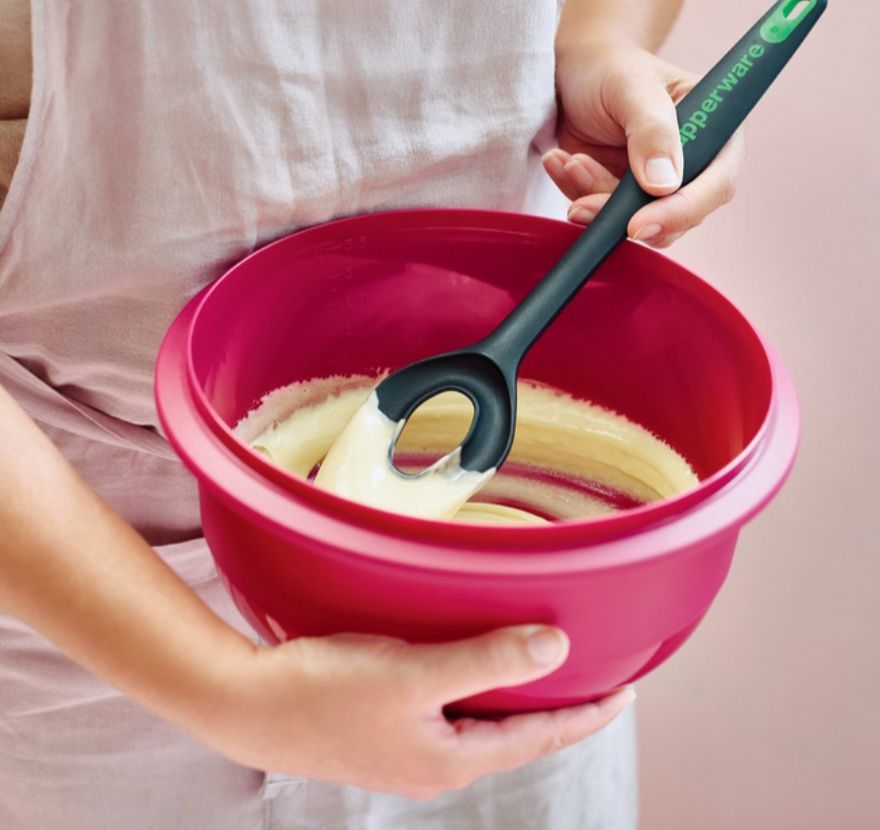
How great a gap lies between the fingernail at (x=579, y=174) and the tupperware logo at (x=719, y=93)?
70mm

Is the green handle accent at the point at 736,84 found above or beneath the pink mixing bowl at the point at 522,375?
above

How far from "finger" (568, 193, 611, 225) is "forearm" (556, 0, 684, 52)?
0.14 meters

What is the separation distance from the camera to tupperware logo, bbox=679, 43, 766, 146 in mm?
518

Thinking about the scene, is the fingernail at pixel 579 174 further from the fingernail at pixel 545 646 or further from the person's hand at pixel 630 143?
the fingernail at pixel 545 646

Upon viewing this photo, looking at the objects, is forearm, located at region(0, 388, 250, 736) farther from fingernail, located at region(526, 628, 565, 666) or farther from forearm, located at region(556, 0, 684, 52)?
forearm, located at region(556, 0, 684, 52)

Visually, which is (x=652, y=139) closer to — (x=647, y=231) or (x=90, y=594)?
(x=647, y=231)

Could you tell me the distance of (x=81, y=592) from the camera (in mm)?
402

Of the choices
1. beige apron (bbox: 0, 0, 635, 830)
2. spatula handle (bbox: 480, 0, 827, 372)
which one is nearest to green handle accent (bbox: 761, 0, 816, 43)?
spatula handle (bbox: 480, 0, 827, 372)

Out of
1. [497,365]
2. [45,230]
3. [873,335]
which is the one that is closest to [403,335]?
[497,365]

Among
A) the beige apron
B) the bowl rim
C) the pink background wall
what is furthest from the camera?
the pink background wall

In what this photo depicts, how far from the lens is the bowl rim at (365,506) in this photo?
1.12 ft

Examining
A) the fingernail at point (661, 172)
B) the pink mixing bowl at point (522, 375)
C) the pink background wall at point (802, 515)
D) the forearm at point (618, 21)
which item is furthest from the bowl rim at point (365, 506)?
the pink background wall at point (802, 515)

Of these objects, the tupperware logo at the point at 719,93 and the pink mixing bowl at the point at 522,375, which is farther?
the tupperware logo at the point at 719,93

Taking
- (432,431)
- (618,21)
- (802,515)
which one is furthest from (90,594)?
(802,515)
